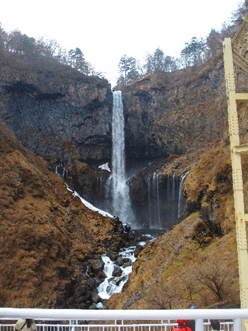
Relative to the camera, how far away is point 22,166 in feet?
74.8

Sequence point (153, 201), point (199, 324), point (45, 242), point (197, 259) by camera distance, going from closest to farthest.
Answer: point (199, 324) < point (197, 259) < point (45, 242) < point (153, 201)

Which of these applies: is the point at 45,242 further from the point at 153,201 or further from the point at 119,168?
the point at 119,168

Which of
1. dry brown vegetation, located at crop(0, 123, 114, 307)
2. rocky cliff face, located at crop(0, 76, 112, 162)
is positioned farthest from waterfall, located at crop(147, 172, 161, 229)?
rocky cliff face, located at crop(0, 76, 112, 162)

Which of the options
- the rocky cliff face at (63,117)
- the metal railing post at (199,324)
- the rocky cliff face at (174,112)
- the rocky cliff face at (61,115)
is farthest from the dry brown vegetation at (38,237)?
the rocky cliff face at (174,112)

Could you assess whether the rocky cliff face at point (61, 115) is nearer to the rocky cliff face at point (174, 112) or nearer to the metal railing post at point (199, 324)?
the rocky cliff face at point (174, 112)

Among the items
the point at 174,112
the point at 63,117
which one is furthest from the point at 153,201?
the point at 63,117

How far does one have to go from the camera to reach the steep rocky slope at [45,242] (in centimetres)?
1434

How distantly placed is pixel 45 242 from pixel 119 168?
77.1 ft

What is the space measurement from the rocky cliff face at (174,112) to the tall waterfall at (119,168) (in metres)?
1.37

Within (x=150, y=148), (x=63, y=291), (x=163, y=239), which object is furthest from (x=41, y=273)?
(x=150, y=148)

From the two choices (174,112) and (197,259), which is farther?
(174,112)

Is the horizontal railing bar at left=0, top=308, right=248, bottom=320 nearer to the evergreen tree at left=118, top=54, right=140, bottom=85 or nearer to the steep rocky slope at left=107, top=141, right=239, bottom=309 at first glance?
the steep rocky slope at left=107, top=141, right=239, bottom=309

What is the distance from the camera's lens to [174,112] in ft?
130

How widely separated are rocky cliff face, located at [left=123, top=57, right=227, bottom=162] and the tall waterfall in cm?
137
